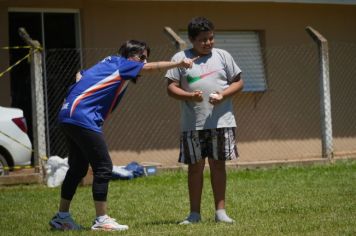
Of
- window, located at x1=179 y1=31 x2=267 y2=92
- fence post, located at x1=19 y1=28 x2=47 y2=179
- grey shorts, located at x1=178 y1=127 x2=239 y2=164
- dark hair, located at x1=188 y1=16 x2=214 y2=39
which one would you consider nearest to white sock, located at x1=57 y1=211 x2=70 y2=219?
grey shorts, located at x1=178 y1=127 x2=239 y2=164

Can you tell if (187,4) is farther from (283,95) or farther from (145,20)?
(283,95)

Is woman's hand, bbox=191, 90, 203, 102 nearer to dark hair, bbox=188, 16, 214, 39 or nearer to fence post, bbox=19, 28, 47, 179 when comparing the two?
dark hair, bbox=188, 16, 214, 39

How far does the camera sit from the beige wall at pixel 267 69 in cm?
1464

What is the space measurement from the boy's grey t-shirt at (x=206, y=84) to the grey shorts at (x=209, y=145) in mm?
54

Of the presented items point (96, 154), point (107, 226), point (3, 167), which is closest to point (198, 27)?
point (96, 154)

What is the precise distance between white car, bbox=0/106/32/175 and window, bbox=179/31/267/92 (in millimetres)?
4760

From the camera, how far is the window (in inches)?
629

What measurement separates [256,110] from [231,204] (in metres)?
7.43

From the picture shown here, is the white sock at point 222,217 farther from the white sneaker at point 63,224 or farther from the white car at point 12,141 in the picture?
the white car at point 12,141

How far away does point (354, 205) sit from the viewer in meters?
8.07

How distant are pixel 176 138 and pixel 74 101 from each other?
824 cm

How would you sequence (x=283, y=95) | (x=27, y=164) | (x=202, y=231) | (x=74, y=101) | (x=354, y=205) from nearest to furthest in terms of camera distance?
(x=202, y=231) < (x=74, y=101) < (x=354, y=205) < (x=27, y=164) < (x=283, y=95)

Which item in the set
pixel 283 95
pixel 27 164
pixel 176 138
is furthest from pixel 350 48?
pixel 27 164

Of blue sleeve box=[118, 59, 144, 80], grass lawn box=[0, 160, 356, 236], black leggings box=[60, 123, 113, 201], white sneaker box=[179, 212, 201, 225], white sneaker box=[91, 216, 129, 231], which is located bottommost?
grass lawn box=[0, 160, 356, 236]
